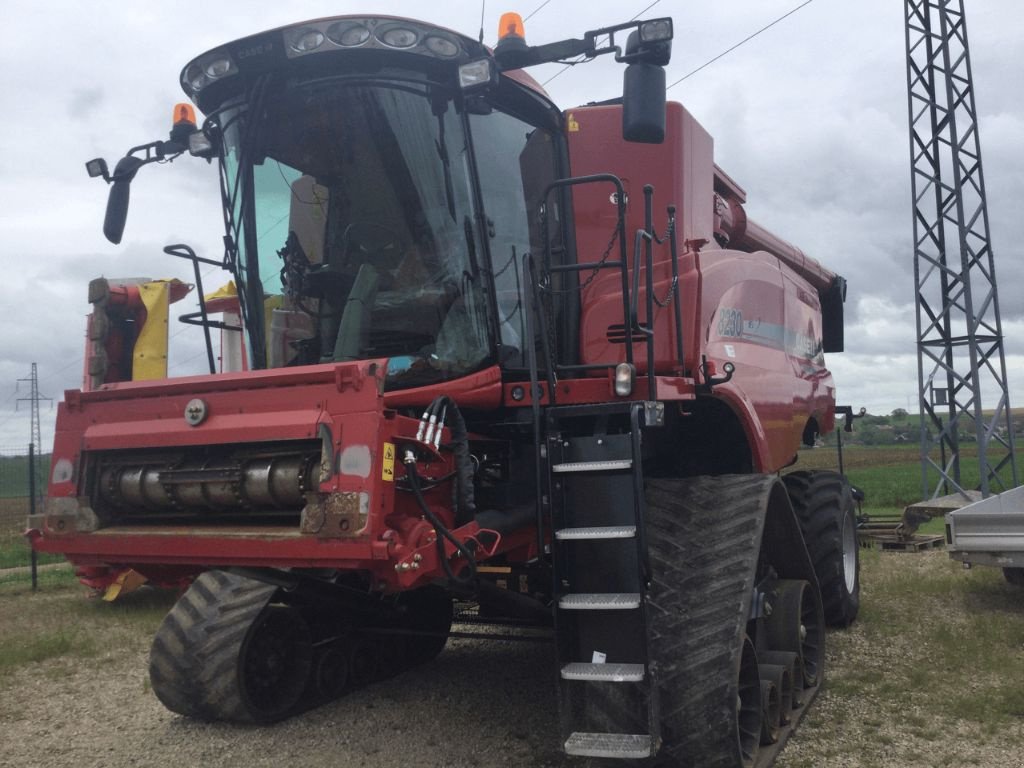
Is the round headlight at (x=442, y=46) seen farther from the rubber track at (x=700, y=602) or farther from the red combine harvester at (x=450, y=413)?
the rubber track at (x=700, y=602)

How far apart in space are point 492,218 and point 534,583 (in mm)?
2035

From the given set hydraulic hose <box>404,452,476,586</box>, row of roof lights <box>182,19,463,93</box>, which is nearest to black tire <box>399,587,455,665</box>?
hydraulic hose <box>404,452,476,586</box>

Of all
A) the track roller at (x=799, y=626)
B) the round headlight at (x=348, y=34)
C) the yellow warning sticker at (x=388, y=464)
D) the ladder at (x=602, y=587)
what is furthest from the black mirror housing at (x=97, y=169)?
the track roller at (x=799, y=626)

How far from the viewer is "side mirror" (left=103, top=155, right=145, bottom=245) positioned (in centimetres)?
521

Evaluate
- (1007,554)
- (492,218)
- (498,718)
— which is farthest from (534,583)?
(1007,554)

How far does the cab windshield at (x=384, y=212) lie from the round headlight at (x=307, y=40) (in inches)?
6.7

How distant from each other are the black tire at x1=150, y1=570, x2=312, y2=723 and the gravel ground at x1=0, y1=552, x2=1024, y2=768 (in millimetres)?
167

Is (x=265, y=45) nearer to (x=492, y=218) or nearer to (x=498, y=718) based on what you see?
(x=492, y=218)

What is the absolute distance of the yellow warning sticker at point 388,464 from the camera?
3.64 m

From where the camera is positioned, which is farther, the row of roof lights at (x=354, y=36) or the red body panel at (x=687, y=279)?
the red body panel at (x=687, y=279)

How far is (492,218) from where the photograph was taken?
→ 15.2ft

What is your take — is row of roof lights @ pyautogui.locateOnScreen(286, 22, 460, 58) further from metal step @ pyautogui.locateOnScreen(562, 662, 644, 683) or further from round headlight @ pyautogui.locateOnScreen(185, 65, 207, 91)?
metal step @ pyautogui.locateOnScreen(562, 662, 644, 683)

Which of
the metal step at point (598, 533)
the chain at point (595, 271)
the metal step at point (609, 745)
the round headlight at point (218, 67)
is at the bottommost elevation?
the metal step at point (609, 745)

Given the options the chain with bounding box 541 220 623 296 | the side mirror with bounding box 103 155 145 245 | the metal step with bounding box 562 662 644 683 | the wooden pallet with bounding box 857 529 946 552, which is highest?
the side mirror with bounding box 103 155 145 245
